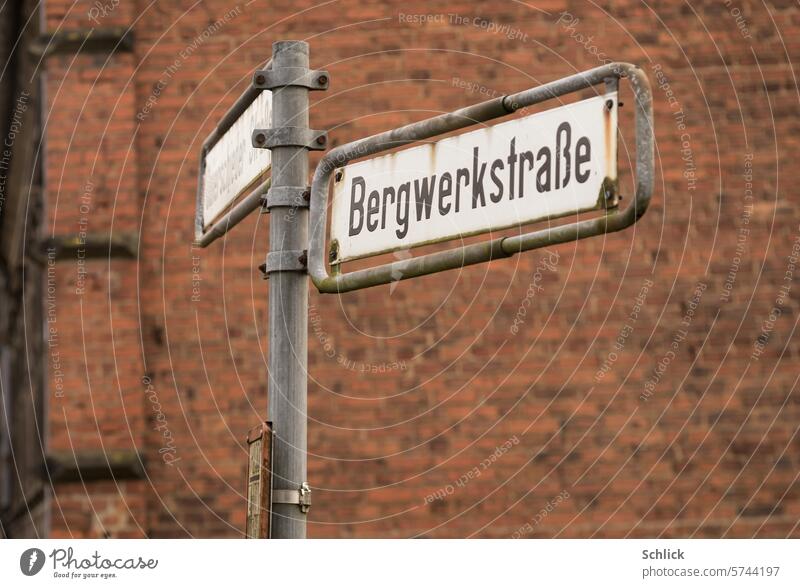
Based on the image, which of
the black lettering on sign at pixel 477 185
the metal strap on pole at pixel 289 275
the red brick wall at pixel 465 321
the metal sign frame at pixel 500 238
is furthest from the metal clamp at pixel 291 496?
the red brick wall at pixel 465 321

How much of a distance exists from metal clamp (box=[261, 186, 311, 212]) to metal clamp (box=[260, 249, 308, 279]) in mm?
125

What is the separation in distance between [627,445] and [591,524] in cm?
45

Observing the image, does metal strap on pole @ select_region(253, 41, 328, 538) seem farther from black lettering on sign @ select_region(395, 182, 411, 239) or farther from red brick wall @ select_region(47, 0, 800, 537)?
red brick wall @ select_region(47, 0, 800, 537)

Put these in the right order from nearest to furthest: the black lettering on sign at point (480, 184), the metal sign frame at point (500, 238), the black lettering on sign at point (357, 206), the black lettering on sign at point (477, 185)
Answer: the metal sign frame at point (500, 238), the black lettering on sign at point (480, 184), the black lettering on sign at point (477, 185), the black lettering on sign at point (357, 206)

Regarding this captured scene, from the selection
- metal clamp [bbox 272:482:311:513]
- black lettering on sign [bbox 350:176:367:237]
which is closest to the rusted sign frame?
metal clamp [bbox 272:482:311:513]

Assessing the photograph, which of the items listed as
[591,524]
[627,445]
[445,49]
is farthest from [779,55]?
[591,524]

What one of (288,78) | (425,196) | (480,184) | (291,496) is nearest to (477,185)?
(480,184)

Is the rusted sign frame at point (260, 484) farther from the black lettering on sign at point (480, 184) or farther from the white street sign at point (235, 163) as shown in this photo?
the white street sign at point (235, 163)

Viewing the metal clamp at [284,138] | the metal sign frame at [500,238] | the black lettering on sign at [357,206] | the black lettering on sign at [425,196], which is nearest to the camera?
the metal sign frame at [500,238]

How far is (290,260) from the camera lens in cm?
345

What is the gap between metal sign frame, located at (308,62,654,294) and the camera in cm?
278

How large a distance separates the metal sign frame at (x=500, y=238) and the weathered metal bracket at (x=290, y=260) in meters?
0.05

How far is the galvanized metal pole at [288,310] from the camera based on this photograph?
333 centimetres

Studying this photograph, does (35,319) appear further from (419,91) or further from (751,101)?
(751,101)
